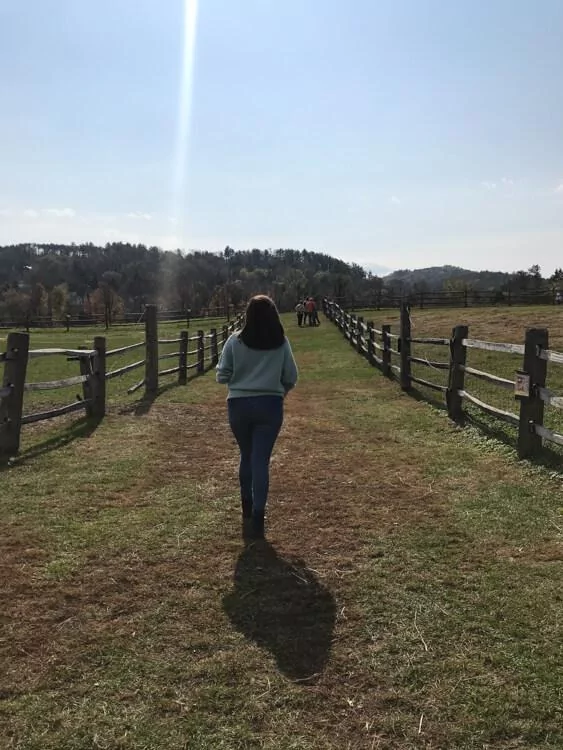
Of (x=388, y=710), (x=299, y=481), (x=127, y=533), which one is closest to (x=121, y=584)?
(x=127, y=533)

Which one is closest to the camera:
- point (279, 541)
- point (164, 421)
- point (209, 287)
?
point (279, 541)

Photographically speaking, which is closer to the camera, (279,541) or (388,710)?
(388,710)

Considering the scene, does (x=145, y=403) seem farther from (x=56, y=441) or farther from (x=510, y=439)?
(x=510, y=439)

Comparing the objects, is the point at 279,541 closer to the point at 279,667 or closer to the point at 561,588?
the point at 279,667

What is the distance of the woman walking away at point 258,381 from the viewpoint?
4.37 m

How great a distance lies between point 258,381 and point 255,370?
0.31ft

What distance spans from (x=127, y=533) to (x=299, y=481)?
6.57 ft

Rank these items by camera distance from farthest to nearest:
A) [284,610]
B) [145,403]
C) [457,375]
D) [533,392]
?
[145,403], [457,375], [533,392], [284,610]

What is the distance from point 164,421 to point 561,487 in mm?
5742

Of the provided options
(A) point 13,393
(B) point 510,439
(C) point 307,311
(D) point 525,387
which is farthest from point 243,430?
(C) point 307,311

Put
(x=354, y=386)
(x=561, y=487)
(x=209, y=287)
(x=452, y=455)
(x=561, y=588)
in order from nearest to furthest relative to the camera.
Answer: (x=561, y=588), (x=561, y=487), (x=452, y=455), (x=354, y=386), (x=209, y=287)

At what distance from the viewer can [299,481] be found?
5984 millimetres

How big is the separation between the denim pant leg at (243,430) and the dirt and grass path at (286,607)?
44 cm

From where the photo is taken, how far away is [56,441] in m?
7.48
